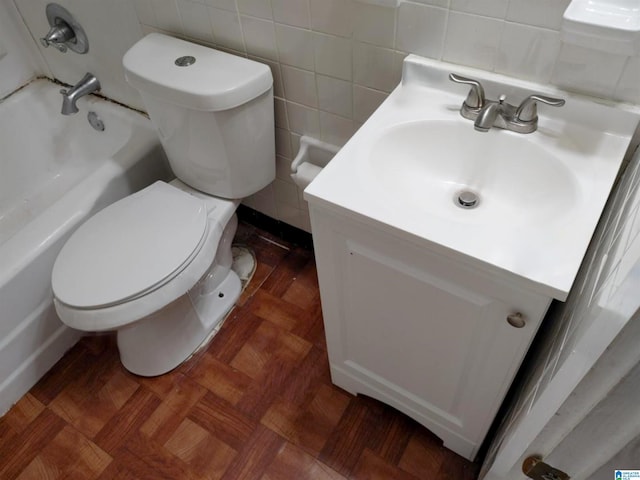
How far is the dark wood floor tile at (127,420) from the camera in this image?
1.31m

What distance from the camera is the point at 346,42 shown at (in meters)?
1.07

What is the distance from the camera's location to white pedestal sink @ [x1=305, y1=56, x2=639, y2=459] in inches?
28.7

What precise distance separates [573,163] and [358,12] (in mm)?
531

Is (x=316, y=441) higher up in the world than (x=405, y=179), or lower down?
lower down

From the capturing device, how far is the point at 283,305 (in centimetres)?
159

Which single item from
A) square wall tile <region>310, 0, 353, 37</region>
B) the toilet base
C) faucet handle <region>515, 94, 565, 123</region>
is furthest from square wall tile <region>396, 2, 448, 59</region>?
the toilet base

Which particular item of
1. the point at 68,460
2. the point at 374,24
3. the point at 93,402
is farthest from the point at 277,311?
the point at 374,24

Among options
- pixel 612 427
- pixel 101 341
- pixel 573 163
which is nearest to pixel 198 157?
pixel 101 341

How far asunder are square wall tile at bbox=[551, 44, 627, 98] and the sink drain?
0.84 ft

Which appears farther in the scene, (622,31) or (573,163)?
(573,163)

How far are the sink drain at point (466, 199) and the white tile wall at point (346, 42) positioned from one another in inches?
9.7

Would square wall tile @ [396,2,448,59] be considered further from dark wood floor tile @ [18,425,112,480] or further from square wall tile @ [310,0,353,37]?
dark wood floor tile @ [18,425,112,480]

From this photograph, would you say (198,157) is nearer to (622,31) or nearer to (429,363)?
(429,363)

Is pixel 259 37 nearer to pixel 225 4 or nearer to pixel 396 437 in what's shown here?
pixel 225 4
